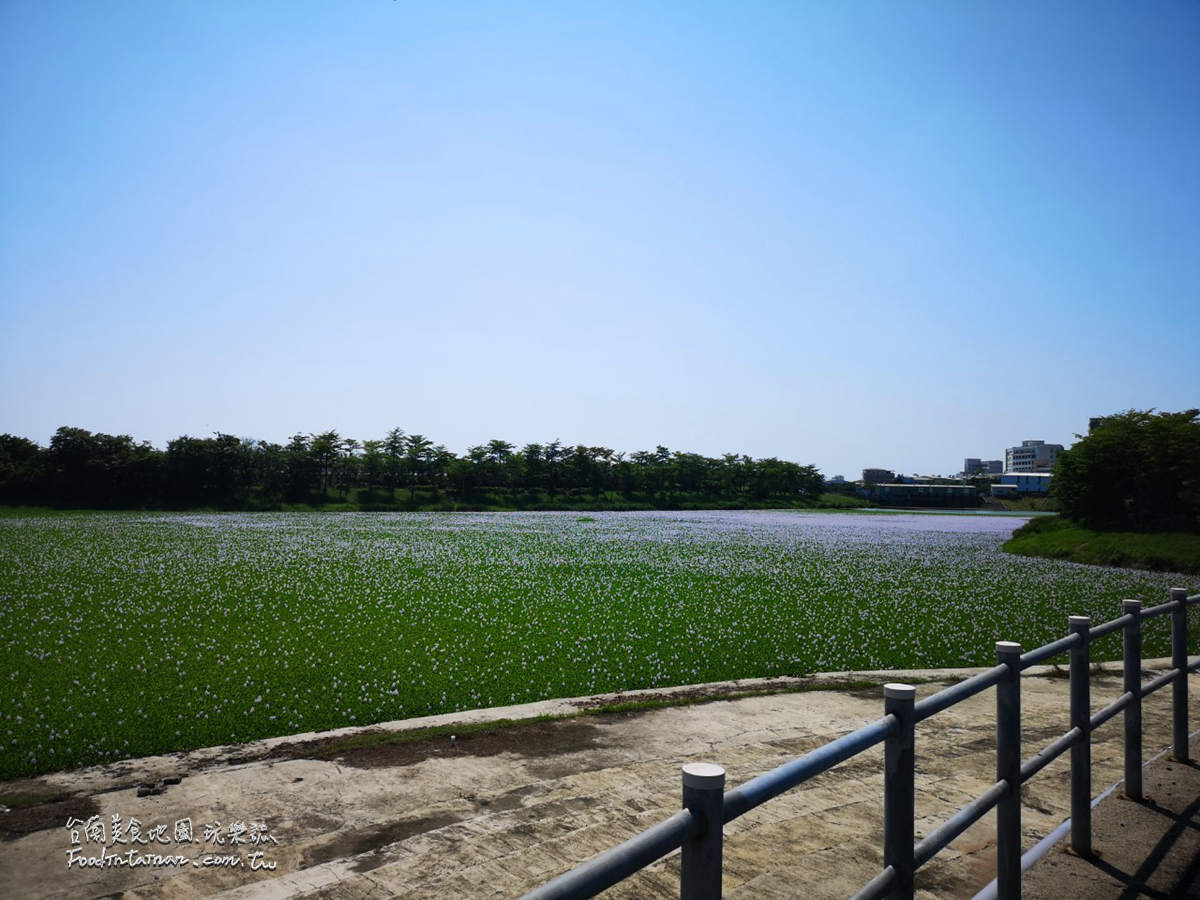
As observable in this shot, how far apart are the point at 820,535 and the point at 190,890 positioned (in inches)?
1849

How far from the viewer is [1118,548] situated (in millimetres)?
32781

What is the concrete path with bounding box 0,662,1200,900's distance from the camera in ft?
15.6

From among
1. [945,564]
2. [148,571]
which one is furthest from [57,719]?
[945,564]

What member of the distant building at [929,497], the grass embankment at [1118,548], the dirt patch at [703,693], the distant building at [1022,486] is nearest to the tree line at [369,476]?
the distant building at [929,497]

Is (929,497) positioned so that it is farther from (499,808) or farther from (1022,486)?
(499,808)

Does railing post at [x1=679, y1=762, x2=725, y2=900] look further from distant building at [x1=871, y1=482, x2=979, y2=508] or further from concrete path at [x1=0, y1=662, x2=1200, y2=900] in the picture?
distant building at [x1=871, y1=482, x2=979, y2=508]

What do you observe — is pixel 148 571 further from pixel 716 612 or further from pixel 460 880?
pixel 460 880

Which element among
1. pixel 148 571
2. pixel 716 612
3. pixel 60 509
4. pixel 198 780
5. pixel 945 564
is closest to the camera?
pixel 198 780

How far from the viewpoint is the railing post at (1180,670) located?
582 cm

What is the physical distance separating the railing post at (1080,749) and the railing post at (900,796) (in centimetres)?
236

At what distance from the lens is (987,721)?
841cm

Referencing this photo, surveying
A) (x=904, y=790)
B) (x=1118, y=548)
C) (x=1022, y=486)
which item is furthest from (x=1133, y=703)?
(x=1022, y=486)

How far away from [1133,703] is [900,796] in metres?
3.53

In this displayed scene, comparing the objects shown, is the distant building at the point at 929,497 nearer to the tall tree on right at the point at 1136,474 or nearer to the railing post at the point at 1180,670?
the tall tree on right at the point at 1136,474
